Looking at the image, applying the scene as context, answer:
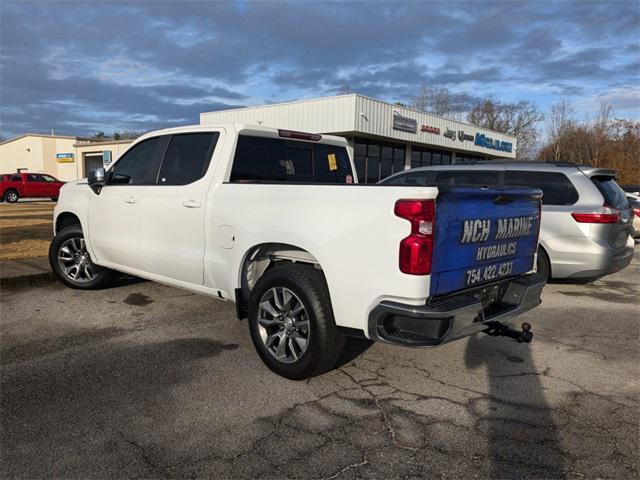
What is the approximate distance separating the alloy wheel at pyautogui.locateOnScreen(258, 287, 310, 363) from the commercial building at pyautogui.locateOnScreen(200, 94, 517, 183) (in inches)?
602

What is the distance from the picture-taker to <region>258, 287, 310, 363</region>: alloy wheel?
3609 mm

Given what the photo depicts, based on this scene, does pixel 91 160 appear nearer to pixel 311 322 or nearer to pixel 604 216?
pixel 604 216

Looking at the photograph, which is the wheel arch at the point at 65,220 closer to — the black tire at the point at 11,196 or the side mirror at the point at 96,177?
the side mirror at the point at 96,177

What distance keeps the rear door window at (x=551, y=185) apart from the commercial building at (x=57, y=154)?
3957cm

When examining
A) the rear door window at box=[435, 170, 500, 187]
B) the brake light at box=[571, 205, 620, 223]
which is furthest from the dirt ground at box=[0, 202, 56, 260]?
the brake light at box=[571, 205, 620, 223]

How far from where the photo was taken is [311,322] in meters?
3.46

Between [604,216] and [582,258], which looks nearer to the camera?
[604,216]

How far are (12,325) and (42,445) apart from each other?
2525 millimetres

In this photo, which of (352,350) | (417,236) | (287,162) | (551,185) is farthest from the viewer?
(551,185)

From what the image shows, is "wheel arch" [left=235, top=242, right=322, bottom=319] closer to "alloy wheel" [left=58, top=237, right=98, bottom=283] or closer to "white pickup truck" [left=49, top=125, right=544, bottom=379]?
"white pickup truck" [left=49, top=125, right=544, bottom=379]

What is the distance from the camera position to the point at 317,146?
5.23 m

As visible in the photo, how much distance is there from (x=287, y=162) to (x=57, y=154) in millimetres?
48409

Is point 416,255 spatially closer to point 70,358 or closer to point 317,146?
point 317,146

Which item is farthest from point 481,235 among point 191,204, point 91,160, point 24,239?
point 91,160
